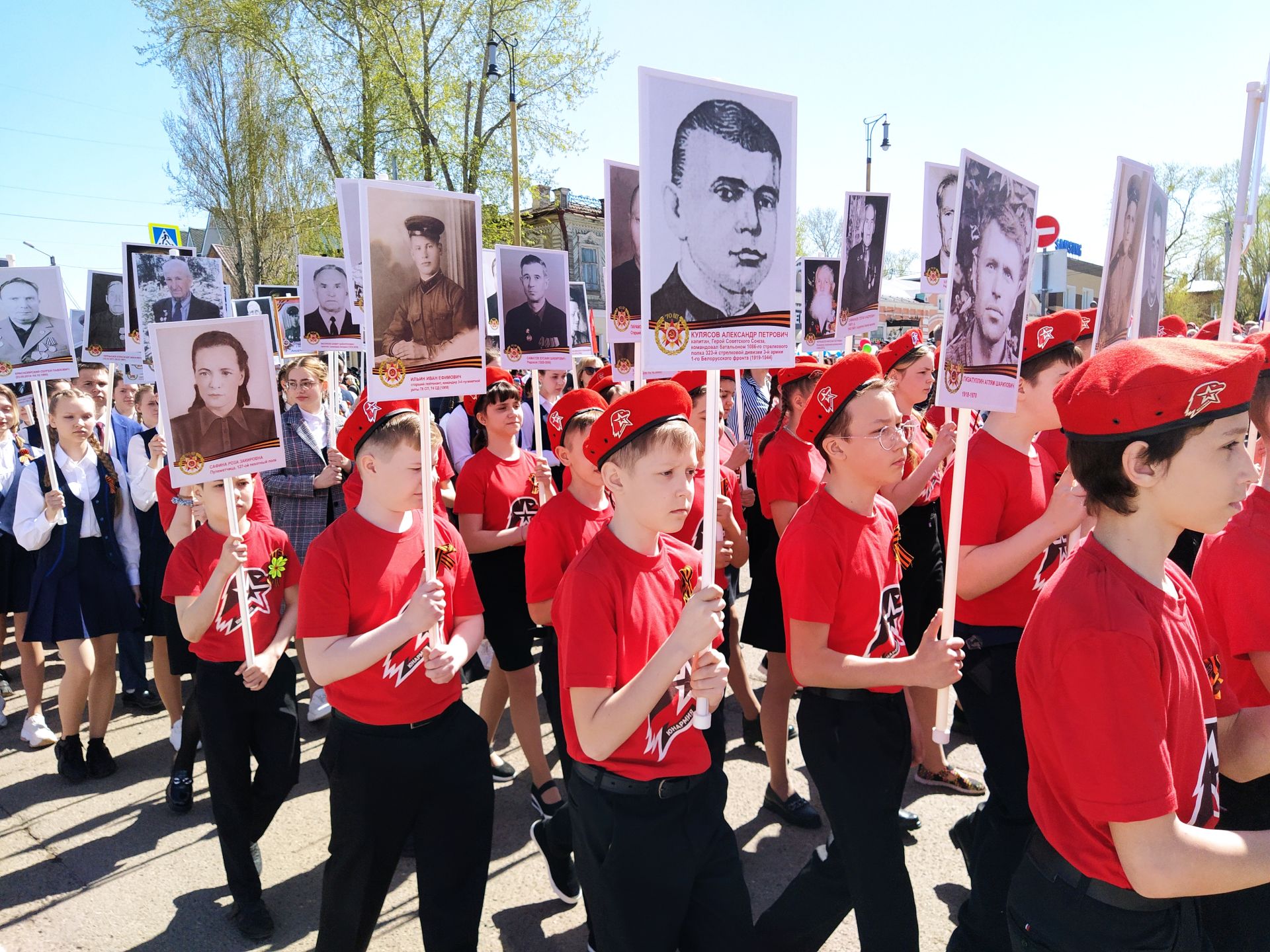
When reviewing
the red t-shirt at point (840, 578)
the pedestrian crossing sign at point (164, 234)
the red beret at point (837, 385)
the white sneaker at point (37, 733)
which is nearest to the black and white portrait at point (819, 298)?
the red beret at point (837, 385)

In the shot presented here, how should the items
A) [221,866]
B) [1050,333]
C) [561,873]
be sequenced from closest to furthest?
1. [1050,333]
2. [561,873]
3. [221,866]

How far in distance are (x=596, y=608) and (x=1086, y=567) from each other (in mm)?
1200

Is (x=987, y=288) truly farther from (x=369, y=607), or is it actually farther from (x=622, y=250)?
(x=622, y=250)

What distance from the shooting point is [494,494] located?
15.3 ft

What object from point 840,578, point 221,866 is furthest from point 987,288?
point 221,866

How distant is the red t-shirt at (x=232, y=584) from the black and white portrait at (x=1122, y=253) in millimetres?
3734

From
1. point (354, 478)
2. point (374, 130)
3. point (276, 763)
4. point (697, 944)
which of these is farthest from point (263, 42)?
point (697, 944)

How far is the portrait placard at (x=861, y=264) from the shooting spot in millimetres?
6516

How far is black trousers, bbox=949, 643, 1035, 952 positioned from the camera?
275cm

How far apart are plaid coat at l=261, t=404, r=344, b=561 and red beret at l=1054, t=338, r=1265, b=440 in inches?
207

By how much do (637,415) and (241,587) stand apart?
6.68ft

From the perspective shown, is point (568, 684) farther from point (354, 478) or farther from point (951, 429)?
point (354, 478)

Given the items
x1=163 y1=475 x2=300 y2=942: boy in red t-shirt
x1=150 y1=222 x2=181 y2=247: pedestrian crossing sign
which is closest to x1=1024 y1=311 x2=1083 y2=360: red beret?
x1=163 y1=475 x2=300 y2=942: boy in red t-shirt

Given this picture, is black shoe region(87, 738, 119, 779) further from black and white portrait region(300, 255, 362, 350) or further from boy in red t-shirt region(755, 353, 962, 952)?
boy in red t-shirt region(755, 353, 962, 952)
